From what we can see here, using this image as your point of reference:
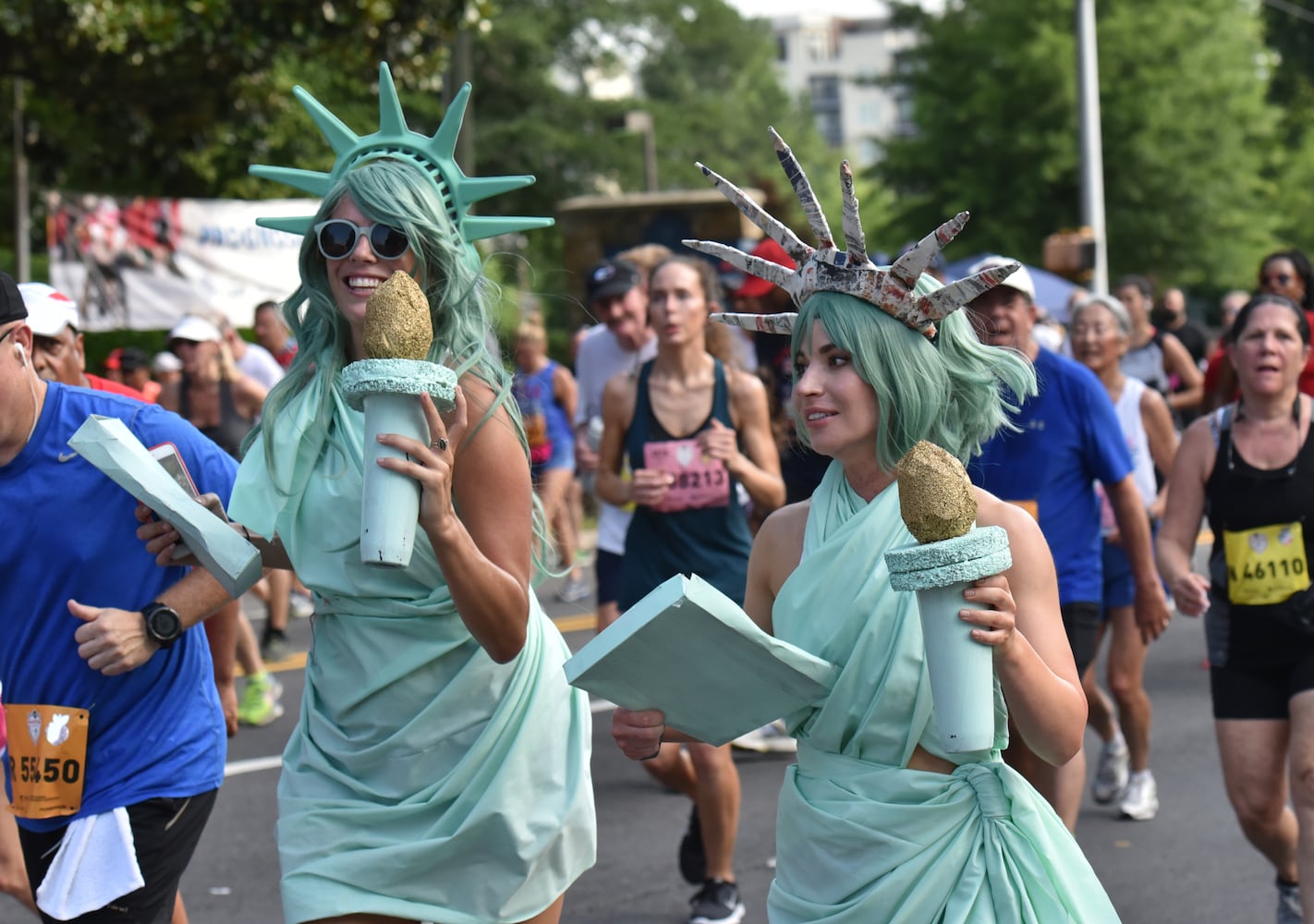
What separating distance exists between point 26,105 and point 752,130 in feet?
155

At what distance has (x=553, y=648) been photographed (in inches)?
137

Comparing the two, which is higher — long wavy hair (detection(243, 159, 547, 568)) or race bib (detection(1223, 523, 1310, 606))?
Answer: long wavy hair (detection(243, 159, 547, 568))

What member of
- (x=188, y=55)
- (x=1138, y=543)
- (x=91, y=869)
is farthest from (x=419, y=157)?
(x=188, y=55)

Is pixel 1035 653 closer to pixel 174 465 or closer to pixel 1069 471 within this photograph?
pixel 174 465

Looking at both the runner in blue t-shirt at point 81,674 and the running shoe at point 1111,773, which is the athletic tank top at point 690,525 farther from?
the runner in blue t-shirt at point 81,674

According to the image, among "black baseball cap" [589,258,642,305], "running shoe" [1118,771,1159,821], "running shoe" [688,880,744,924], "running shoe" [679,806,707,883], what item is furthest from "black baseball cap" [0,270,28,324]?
"black baseball cap" [589,258,642,305]

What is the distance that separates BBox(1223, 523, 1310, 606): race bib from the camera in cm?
488

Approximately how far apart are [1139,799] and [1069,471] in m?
1.65

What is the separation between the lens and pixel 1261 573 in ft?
16.2

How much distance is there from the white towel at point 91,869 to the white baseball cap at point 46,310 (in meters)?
1.67

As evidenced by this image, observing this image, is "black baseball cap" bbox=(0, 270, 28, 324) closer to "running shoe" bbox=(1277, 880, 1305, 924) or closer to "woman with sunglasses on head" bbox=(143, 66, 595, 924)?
"woman with sunglasses on head" bbox=(143, 66, 595, 924)

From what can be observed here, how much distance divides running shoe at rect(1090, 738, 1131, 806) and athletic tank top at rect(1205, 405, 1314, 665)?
1985mm

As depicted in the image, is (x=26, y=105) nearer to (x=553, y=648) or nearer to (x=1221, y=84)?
(x=553, y=648)

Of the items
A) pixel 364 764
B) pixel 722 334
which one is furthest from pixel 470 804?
pixel 722 334
